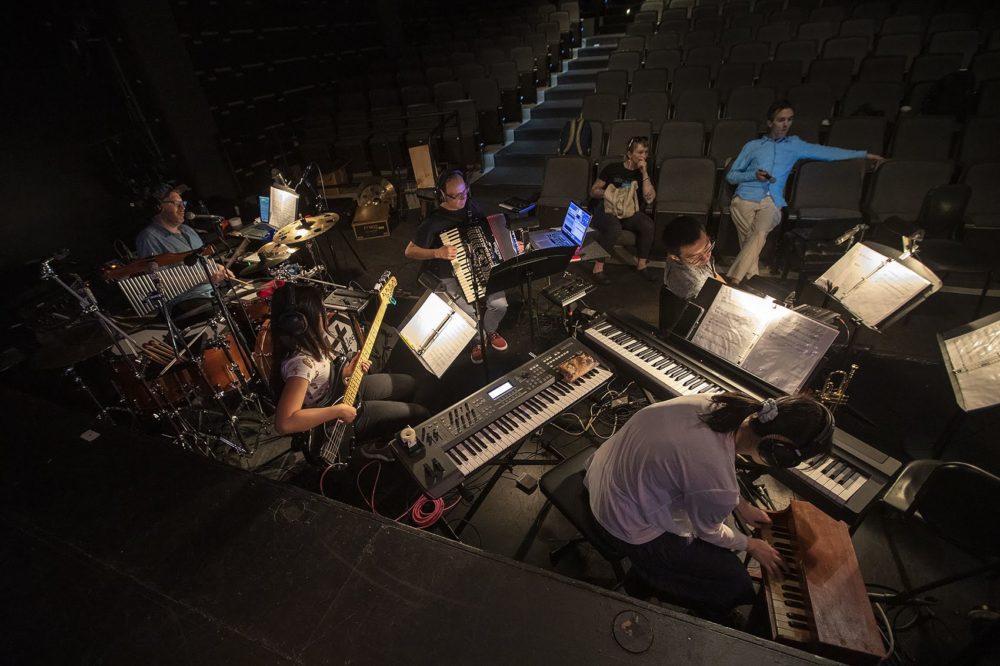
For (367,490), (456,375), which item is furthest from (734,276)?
(367,490)

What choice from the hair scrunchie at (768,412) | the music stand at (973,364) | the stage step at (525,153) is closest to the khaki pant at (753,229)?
the music stand at (973,364)

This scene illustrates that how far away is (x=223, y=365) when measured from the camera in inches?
142

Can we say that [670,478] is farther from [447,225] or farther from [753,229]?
[753,229]

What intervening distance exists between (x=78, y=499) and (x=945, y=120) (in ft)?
26.9

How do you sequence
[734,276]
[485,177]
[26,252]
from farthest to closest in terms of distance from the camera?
[485,177]
[26,252]
[734,276]

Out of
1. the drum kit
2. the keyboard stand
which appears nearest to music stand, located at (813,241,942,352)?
the keyboard stand

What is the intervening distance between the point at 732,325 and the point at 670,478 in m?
1.21

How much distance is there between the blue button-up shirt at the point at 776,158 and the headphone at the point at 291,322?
4.56 meters

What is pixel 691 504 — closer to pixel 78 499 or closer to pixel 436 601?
pixel 436 601

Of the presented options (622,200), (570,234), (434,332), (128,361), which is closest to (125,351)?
(128,361)

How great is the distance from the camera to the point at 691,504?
1794 millimetres

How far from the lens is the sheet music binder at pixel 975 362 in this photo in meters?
2.28

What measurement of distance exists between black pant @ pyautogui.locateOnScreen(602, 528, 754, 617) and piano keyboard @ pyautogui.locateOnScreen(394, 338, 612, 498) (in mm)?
810

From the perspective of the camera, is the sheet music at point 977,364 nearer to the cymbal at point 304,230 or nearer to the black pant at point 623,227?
the black pant at point 623,227
